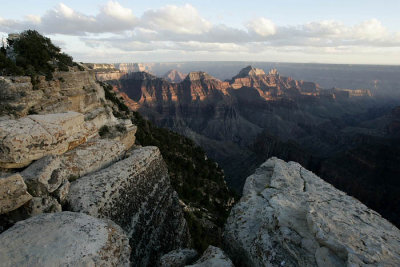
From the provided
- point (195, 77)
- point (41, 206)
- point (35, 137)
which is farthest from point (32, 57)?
point (195, 77)

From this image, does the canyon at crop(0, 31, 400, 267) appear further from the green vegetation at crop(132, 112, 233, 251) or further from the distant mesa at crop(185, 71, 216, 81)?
the distant mesa at crop(185, 71, 216, 81)

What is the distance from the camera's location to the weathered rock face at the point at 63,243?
17.6 feet

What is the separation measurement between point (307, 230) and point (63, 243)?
650 centimetres

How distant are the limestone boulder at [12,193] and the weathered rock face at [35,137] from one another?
4.06 feet

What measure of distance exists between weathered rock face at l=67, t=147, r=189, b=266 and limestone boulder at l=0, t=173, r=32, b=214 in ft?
4.93

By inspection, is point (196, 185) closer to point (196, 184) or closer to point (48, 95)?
point (196, 184)

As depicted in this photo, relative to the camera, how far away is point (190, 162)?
29781 millimetres

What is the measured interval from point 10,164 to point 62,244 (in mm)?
3903

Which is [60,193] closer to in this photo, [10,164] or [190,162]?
[10,164]

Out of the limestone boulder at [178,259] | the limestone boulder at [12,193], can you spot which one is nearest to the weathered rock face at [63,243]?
the limestone boulder at [12,193]

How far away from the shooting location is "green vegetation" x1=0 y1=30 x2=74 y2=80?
11.6 m

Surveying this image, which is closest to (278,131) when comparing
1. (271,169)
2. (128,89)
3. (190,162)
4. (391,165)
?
(391,165)

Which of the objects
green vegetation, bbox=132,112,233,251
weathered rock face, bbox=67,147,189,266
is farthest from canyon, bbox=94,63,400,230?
weathered rock face, bbox=67,147,189,266

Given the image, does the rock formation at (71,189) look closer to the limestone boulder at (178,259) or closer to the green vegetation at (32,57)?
the green vegetation at (32,57)
